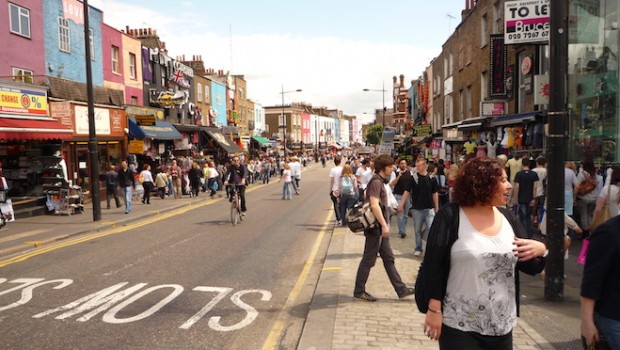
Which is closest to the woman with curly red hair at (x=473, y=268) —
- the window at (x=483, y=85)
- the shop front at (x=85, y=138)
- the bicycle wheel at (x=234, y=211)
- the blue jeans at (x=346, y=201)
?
the blue jeans at (x=346, y=201)

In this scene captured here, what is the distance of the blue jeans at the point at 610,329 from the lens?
2688 mm

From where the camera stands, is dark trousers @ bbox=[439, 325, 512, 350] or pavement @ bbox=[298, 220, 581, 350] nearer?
dark trousers @ bbox=[439, 325, 512, 350]

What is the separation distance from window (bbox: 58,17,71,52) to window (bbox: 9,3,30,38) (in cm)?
178

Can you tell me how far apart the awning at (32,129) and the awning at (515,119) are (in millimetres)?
14802

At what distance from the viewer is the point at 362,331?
16.0ft

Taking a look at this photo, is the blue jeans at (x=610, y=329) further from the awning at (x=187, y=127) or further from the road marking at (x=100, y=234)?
the awning at (x=187, y=127)

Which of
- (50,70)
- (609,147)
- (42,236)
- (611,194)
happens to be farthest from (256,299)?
(50,70)

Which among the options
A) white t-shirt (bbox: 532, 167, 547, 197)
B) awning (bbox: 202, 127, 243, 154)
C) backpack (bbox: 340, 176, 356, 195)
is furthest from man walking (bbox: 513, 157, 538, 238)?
awning (bbox: 202, 127, 243, 154)

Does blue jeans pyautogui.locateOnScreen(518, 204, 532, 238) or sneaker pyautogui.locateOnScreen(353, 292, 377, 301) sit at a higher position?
blue jeans pyautogui.locateOnScreen(518, 204, 532, 238)

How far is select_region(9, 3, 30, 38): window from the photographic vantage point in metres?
17.0

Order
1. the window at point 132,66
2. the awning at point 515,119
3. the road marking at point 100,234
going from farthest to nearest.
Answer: the window at point 132,66, the awning at point 515,119, the road marking at point 100,234

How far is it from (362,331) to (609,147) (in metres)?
9.00

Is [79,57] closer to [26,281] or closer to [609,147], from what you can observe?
[26,281]

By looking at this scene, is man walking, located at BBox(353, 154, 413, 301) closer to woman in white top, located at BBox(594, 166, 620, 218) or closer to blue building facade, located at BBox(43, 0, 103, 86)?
woman in white top, located at BBox(594, 166, 620, 218)
